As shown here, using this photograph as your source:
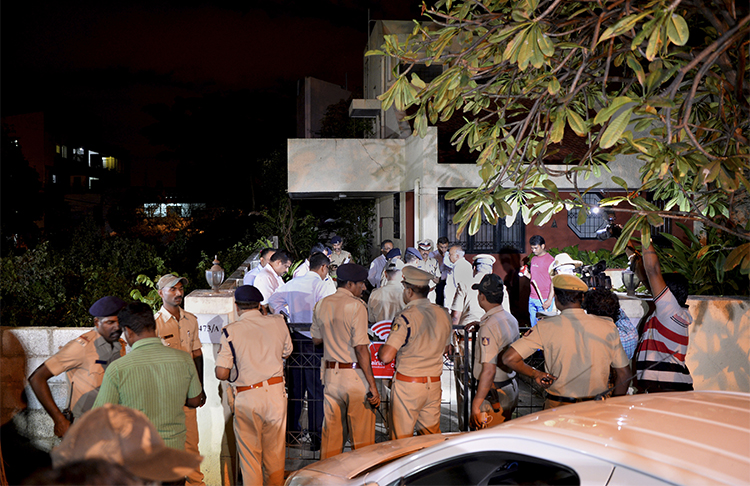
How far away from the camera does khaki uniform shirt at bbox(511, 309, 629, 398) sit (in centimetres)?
400

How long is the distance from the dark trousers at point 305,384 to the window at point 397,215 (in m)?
9.45

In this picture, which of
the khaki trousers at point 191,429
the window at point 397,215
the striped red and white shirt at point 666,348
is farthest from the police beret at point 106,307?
the window at point 397,215

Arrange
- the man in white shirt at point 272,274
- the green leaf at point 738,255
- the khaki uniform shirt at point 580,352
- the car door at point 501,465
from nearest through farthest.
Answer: the car door at point 501,465 < the green leaf at point 738,255 < the khaki uniform shirt at point 580,352 < the man in white shirt at point 272,274

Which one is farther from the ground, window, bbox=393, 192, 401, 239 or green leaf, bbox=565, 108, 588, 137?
green leaf, bbox=565, 108, 588, 137

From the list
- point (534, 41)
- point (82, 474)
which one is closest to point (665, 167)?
point (534, 41)

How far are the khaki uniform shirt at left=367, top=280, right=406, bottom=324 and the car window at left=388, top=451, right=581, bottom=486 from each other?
368 cm

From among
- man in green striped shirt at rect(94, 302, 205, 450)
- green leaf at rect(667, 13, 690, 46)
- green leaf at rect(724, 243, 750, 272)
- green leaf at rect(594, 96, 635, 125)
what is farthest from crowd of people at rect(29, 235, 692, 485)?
green leaf at rect(667, 13, 690, 46)

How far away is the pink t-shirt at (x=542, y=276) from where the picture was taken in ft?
27.7

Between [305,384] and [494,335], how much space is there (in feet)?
8.11

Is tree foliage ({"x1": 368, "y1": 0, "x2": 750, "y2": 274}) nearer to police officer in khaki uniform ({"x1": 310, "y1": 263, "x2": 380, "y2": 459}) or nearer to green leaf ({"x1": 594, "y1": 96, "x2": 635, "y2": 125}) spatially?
green leaf ({"x1": 594, "y1": 96, "x2": 635, "y2": 125})

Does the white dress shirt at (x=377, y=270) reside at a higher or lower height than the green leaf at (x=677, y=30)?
lower

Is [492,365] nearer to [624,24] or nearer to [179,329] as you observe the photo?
[624,24]

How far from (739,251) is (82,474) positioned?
148 inches

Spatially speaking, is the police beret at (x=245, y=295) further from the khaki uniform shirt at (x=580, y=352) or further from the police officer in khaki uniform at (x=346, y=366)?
the khaki uniform shirt at (x=580, y=352)
